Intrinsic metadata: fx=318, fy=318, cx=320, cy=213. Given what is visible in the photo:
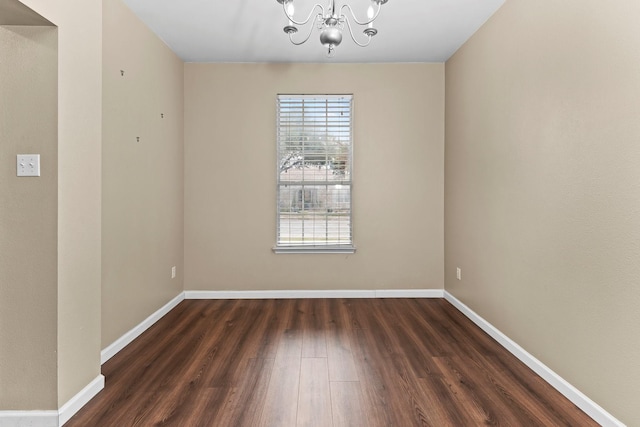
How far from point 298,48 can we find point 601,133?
9.06 feet

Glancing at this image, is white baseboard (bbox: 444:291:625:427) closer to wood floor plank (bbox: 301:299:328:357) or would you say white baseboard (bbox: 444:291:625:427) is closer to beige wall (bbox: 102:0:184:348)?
wood floor plank (bbox: 301:299:328:357)

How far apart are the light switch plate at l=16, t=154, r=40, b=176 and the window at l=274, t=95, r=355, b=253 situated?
2397mm

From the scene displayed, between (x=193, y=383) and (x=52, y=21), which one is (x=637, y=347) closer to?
(x=193, y=383)

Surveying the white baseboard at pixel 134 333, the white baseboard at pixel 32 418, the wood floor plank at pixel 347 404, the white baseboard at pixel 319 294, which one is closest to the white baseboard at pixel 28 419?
the white baseboard at pixel 32 418

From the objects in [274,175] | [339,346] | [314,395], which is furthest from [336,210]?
→ [314,395]

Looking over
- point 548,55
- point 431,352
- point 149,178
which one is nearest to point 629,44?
point 548,55

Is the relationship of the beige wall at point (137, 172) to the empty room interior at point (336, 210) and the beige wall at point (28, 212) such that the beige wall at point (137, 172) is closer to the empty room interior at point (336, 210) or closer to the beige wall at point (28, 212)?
the empty room interior at point (336, 210)

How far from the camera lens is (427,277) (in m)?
3.88

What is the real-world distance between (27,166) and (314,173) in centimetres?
266

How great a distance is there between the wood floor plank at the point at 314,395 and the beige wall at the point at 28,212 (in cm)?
135

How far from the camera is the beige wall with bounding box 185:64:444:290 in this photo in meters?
3.78

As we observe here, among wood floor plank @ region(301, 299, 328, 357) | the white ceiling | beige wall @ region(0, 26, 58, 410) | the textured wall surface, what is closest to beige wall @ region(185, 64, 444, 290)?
Answer: the white ceiling

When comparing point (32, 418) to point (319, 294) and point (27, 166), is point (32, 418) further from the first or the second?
point (319, 294)

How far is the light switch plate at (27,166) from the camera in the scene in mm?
1631
